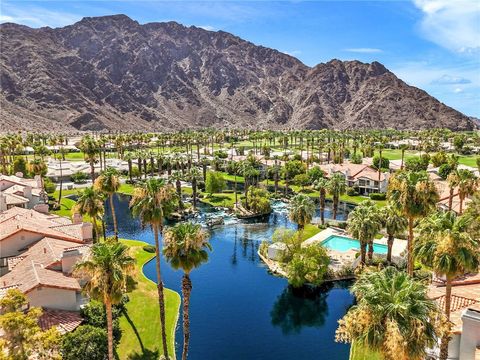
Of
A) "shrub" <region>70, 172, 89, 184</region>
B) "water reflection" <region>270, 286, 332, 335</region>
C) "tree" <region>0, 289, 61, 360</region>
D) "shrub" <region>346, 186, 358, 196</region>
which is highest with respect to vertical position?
"tree" <region>0, 289, 61, 360</region>

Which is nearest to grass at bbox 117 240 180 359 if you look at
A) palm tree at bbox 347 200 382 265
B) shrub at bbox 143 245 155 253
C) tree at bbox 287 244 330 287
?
shrub at bbox 143 245 155 253

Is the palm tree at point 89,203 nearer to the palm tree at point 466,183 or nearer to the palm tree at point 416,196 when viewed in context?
the palm tree at point 416,196

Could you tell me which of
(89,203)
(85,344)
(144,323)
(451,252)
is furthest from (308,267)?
(85,344)

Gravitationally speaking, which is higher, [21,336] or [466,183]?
[466,183]

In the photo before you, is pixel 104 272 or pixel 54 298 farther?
pixel 54 298

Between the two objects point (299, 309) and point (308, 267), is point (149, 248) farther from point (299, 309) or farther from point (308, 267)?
point (299, 309)

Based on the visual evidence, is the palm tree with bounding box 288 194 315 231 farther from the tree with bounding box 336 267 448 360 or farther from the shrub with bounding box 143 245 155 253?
the tree with bounding box 336 267 448 360

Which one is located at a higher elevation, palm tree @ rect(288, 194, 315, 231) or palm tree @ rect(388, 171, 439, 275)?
palm tree @ rect(388, 171, 439, 275)
